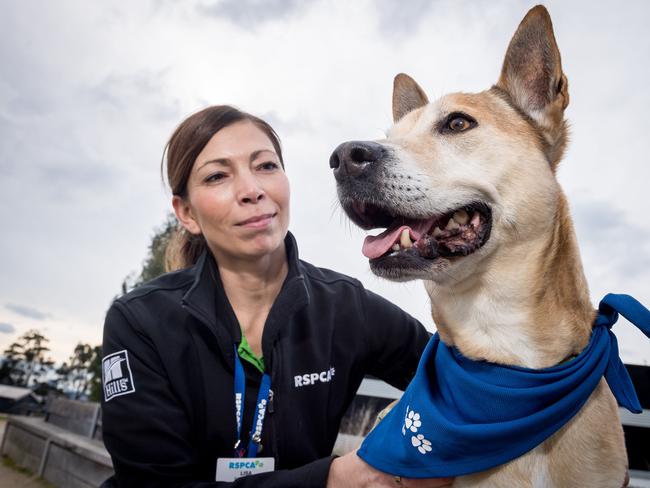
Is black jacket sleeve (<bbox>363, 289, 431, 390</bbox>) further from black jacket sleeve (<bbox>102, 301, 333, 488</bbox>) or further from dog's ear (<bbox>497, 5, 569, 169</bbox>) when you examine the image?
dog's ear (<bbox>497, 5, 569, 169</bbox>)

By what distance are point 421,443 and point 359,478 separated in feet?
1.29

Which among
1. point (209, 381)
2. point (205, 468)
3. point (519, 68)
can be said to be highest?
point (519, 68)

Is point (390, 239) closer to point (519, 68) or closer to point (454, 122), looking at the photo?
point (454, 122)

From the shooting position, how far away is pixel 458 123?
99.8 inches

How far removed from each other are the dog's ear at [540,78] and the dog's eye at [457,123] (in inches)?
13.2

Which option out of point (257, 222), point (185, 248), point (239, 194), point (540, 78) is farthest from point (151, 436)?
point (540, 78)

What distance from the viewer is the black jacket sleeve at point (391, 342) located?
124 inches

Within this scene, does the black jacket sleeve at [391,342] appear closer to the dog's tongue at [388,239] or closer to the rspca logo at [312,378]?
the rspca logo at [312,378]

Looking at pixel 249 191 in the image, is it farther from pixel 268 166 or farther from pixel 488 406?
pixel 488 406

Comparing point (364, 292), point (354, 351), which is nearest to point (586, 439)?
point (354, 351)

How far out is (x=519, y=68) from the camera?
105 inches

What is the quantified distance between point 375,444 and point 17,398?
71.2 feet

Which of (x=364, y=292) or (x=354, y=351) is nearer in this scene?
(x=354, y=351)

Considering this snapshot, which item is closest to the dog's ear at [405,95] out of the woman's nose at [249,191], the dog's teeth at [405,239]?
the woman's nose at [249,191]
